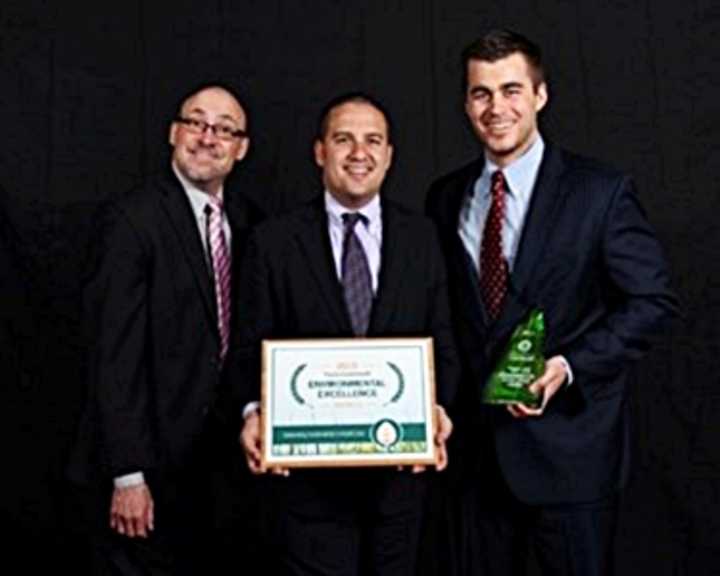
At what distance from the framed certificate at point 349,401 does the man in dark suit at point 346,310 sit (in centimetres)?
5

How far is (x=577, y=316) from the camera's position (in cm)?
169

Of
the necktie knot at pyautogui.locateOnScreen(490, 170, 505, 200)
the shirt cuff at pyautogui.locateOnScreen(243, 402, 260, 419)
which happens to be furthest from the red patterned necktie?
the shirt cuff at pyautogui.locateOnScreen(243, 402, 260, 419)

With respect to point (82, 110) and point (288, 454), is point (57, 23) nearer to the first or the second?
point (82, 110)

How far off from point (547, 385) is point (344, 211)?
462 mm

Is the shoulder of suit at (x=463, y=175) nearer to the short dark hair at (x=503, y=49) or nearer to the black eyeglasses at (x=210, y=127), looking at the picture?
the short dark hair at (x=503, y=49)

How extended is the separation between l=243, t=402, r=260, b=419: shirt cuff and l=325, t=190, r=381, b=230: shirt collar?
0.35 m

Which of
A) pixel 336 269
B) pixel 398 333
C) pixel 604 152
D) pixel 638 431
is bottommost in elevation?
pixel 638 431

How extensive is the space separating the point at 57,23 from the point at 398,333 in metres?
1.30

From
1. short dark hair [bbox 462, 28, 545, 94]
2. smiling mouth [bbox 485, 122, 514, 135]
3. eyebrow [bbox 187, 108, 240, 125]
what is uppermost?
short dark hair [bbox 462, 28, 545, 94]

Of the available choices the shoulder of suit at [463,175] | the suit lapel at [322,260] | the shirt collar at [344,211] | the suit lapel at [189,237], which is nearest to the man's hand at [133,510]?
the suit lapel at [189,237]

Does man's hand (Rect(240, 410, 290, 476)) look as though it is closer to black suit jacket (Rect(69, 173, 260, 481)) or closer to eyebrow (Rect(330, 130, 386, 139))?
black suit jacket (Rect(69, 173, 260, 481))

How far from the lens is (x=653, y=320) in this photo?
1670mm

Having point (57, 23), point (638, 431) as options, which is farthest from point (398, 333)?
point (57, 23)

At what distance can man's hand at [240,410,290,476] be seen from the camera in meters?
1.54
